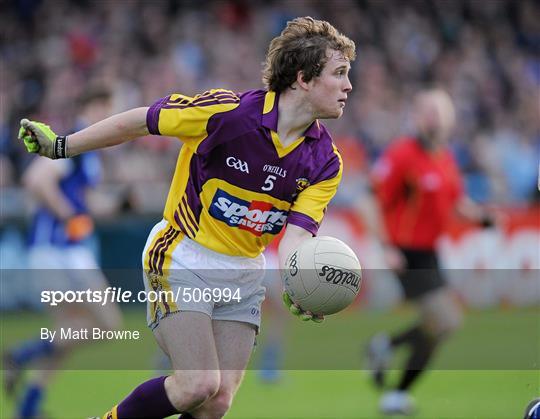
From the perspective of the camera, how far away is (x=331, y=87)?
19.1ft

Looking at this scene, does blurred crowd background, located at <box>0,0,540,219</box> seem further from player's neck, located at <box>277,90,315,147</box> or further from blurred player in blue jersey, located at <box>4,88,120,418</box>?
player's neck, located at <box>277,90,315,147</box>

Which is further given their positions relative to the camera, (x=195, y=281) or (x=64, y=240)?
(x=64, y=240)

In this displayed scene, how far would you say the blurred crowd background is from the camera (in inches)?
623

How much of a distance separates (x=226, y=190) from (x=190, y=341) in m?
0.79

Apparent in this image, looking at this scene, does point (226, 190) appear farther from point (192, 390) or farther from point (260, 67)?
point (260, 67)

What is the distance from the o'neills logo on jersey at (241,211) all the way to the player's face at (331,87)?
567mm

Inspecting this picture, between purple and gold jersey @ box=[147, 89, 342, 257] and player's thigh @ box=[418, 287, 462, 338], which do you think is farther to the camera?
player's thigh @ box=[418, 287, 462, 338]

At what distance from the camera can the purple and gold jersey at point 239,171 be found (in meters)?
5.76

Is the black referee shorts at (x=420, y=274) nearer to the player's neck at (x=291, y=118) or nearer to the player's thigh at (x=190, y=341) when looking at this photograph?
the player's neck at (x=291, y=118)

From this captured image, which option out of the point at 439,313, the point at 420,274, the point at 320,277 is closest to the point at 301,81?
the point at 320,277

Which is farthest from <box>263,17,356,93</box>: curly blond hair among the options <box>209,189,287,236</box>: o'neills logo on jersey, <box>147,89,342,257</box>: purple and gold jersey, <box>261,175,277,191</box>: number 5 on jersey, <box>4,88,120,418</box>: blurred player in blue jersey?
<box>4,88,120,418</box>: blurred player in blue jersey

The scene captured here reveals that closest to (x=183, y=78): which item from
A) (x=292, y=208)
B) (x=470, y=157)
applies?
(x=470, y=157)

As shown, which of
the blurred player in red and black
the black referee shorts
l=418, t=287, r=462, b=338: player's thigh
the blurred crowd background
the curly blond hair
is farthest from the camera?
the blurred crowd background

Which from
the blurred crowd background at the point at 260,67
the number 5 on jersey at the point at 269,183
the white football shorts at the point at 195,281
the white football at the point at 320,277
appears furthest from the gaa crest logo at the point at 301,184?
the blurred crowd background at the point at 260,67
